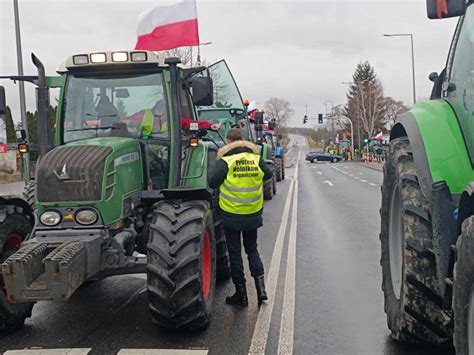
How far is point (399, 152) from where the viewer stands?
461 cm

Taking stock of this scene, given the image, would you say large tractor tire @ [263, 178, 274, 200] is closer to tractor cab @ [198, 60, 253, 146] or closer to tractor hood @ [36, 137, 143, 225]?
tractor cab @ [198, 60, 253, 146]

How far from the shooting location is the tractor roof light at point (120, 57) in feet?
18.7

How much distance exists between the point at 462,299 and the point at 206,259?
9.94ft

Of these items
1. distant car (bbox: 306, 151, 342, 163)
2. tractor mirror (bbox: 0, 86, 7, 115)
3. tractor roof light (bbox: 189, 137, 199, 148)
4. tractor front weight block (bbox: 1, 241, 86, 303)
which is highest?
tractor mirror (bbox: 0, 86, 7, 115)

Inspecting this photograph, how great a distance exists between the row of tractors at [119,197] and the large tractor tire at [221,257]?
0.03 metres

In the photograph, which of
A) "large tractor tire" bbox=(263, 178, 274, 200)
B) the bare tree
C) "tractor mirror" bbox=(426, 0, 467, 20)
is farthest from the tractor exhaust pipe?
the bare tree

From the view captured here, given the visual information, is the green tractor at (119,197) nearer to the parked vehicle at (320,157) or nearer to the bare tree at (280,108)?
the parked vehicle at (320,157)

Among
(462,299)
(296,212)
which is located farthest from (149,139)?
(296,212)

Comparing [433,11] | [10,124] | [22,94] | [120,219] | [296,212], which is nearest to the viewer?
[433,11]

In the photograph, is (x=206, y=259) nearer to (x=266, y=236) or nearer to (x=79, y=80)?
(x=79, y=80)

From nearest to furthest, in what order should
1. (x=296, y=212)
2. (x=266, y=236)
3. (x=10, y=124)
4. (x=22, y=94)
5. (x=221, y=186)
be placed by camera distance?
(x=221, y=186) < (x=266, y=236) < (x=296, y=212) < (x=22, y=94) < (x=10, y=124)

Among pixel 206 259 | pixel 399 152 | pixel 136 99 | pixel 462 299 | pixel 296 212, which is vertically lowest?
pixel 296 212

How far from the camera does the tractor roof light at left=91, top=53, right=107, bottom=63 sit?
224 inches

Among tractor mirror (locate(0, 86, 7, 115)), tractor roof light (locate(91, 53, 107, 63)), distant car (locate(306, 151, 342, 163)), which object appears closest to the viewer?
tractor mirror (locate(0, 86, 7, 115))
